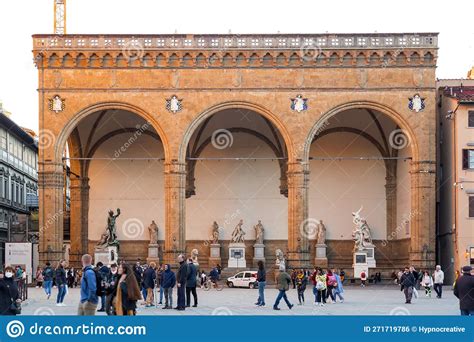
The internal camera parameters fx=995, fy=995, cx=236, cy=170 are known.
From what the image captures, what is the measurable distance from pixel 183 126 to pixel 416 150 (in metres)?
11.2

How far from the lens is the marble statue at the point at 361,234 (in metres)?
51.8

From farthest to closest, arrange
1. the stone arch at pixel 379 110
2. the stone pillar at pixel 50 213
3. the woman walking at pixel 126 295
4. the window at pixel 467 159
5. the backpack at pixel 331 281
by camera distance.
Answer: the stone arch at pixel 379 110, the window at pixel 467 159, the stone pillar at pixel 50 213, the backpack at pixel 331 281, the woman walking at pixel 126 295

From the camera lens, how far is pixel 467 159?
156 ft

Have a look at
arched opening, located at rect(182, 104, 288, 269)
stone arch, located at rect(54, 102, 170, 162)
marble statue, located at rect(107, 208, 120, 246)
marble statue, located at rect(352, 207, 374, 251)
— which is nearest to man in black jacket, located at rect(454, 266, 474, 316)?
stone arch, located at rect(54, 102, 170, 162)

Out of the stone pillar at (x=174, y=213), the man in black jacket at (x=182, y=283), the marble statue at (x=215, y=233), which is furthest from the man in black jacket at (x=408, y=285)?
the marble statue at (x=215, y=233)

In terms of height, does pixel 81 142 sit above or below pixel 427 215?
above

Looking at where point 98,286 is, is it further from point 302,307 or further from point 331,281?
point 331,281

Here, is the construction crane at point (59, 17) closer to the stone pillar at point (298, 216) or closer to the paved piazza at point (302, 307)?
the stone pillar at point (298, 216)

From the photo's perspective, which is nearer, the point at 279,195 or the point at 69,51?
the point at 69,51

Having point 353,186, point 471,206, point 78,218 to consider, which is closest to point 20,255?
point 78,218

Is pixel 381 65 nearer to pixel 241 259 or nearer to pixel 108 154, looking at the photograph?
pixel 241 259

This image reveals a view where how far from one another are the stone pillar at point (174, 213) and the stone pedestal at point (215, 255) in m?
5.94

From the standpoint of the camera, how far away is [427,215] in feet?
155

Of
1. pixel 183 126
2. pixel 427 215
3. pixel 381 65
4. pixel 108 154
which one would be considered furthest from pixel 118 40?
pixel 427 215
